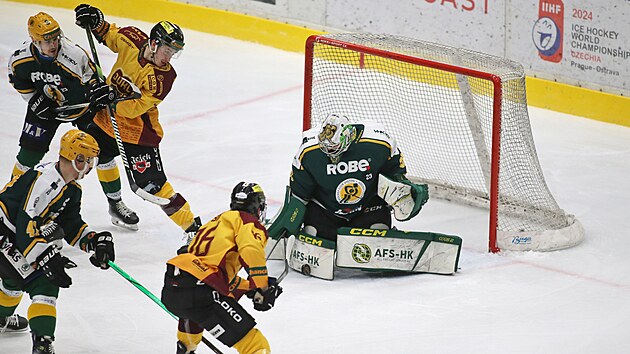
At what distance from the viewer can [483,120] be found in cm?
649

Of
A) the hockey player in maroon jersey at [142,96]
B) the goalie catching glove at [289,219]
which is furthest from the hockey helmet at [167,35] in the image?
the goalie catching glove at [289,219]

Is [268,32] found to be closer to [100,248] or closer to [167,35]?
[167,35]

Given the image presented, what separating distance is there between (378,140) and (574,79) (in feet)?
8.79

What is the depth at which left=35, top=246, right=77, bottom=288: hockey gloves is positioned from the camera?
15.1 feet

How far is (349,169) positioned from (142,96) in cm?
104

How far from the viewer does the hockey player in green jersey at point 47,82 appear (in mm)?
5914

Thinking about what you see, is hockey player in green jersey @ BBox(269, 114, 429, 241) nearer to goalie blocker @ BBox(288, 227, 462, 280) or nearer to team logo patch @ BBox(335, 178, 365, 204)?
team logo patch @ BBox(335, 178, 365, 204)

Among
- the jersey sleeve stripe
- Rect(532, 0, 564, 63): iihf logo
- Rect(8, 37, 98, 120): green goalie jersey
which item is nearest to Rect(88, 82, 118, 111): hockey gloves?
Rect(8, 37, 98, 120): green goalie jersey

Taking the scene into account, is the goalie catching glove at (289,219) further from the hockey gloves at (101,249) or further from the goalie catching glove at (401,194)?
the hockey gloves at (101,249)

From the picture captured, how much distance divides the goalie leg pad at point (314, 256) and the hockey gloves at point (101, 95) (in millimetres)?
1073

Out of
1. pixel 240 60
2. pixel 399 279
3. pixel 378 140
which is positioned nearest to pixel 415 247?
pixel 399 279

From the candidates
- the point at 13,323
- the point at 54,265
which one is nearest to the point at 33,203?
the point at 54,265

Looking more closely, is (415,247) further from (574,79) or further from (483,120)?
(574,79)

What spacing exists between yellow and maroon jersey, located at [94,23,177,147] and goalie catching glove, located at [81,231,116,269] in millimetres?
1167
